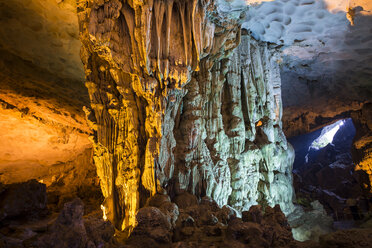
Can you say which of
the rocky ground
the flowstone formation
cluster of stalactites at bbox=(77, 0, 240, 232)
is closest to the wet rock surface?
the rocky ground

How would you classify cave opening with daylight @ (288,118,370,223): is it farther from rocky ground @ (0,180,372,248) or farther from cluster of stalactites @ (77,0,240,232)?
cluster of stalactites @ (77,0,240,232)

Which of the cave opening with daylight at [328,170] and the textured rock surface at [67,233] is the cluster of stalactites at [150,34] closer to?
the textured rock surface at [67,233]

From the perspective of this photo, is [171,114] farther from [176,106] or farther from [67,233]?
[67,233]

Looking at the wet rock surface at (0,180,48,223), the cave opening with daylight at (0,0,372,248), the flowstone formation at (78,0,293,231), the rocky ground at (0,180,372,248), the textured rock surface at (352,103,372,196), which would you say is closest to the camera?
the rocky ground at (0,180,372,248)

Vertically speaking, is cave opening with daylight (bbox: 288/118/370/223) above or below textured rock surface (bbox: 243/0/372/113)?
below

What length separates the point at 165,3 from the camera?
570 centimetres

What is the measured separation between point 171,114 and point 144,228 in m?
3.29

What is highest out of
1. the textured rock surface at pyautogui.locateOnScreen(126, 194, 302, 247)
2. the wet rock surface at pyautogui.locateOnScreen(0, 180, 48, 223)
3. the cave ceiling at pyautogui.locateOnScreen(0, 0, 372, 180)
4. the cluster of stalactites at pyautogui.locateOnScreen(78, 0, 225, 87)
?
the cave ceiling at pyautogui.locateOnScreen(0, 0, 372, 180)

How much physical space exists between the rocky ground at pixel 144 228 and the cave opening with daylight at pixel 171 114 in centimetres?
2

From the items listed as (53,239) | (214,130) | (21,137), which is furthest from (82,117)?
(53,239)

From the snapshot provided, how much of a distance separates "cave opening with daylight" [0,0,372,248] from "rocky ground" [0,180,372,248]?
0.06 ft

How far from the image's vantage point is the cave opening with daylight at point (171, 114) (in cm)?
423

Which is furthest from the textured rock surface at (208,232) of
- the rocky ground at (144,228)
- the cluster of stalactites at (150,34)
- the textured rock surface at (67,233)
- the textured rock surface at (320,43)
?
the textured rock surface at (320,43)

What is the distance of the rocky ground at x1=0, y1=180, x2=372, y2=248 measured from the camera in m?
2.89
